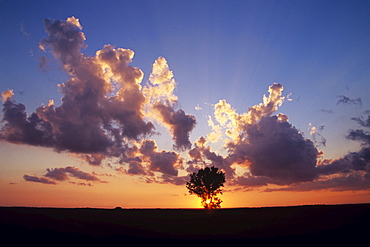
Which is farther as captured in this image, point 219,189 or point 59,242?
point 219,189

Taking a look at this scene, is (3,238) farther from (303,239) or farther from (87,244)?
(303,239)

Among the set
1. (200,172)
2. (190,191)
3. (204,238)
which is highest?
(200,172)

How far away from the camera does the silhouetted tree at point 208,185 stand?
75250mm

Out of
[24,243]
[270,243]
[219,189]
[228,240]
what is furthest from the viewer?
[219,189]

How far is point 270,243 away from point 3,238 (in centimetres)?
2475

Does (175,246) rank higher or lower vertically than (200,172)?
lower

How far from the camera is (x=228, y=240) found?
2464 cm

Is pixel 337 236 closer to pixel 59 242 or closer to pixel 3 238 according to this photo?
pixel 59 242

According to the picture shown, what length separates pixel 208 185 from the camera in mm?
75375

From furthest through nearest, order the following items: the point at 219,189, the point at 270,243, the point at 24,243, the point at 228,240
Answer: the point at 219,189, the point at 228,240, the point at 270,243, the point at 24,243

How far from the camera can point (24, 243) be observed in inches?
829

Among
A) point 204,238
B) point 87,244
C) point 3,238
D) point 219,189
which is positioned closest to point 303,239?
point 204,238

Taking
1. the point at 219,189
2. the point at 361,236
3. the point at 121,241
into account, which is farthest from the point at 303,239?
the point at 219,189

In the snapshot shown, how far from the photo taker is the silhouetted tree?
75.2 m
